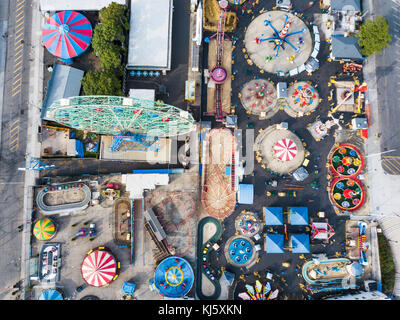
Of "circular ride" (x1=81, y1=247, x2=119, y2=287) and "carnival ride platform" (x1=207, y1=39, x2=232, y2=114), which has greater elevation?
"carnival ride platform" (x1=207, y1=39, x2=232, y2=114)

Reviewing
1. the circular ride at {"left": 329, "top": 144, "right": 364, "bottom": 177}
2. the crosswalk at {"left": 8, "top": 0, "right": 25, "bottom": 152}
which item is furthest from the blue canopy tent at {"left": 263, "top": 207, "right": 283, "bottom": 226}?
the crosswalk at {"left": 8, "top": 0, "right": 25, "bottom": 152}

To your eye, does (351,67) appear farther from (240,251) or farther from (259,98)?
(240,251)

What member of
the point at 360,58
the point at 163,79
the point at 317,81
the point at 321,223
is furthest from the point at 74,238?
the point at 360,58

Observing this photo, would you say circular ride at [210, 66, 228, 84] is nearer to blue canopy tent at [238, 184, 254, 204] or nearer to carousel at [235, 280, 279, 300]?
blue canopy tent at [238, 184, 254, 204]

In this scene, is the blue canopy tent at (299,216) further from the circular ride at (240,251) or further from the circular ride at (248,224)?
the circular ride at (240,251)

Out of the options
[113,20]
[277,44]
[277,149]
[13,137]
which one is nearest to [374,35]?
[277,44]

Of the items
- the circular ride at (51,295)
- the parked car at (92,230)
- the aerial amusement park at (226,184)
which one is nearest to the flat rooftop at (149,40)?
the aerial amusement park at (226,184)
